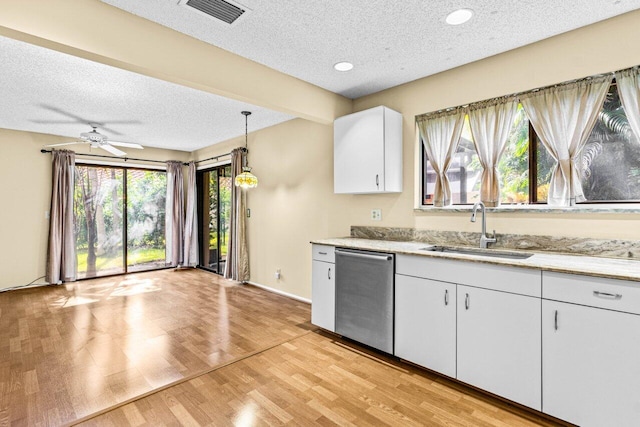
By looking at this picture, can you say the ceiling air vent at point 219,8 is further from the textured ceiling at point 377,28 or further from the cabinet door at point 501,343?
the cabinet door at point 501,343

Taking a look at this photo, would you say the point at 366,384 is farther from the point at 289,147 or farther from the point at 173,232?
the point at 173,232

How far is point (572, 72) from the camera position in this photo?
2303mm

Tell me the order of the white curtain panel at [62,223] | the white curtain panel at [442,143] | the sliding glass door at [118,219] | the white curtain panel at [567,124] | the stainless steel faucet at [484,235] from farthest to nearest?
1. the sliding glass door at [118,219]
2. the white curtain panel at [62,223]
3. the white curtain panel at [442,143]
4. the stainless steel faucet at [484,235]
5. the white curtain panel at [567,124]

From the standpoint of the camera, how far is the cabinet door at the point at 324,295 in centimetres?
314

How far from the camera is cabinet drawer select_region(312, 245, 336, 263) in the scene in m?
3.14

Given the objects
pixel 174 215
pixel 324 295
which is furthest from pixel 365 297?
pixel 174 215

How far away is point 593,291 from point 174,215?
6.82 m

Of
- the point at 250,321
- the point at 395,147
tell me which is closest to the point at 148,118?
the point at 250,321

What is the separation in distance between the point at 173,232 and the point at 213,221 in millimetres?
905

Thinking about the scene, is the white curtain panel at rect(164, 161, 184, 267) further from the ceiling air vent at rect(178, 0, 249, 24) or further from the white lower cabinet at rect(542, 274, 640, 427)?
the white lower cabinet at rect(542, 274, 640, 427)

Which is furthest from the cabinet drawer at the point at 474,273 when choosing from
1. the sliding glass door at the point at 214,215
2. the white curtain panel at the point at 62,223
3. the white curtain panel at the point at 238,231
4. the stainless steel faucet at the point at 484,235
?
the white curtain panel at the point at 62,223

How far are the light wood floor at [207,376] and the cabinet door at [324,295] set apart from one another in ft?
0.47

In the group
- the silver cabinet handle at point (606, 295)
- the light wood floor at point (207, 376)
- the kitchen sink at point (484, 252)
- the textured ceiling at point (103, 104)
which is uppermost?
the textured ceiling at point (103, 104)

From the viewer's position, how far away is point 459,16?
2125 millimetres
